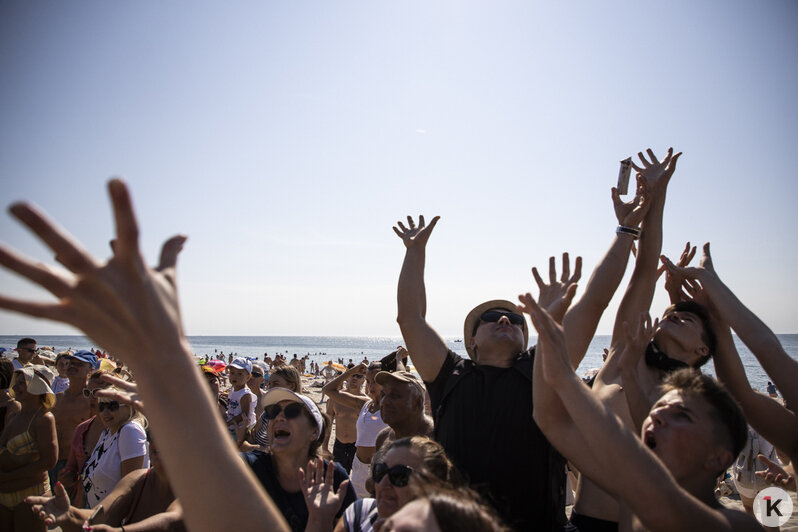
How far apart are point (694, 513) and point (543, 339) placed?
710 mm

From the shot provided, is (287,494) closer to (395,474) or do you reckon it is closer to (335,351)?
(395,474)

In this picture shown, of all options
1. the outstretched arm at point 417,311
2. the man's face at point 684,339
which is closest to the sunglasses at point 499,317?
the outstretched arm at point 417,311

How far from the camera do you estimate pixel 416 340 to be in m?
2.89

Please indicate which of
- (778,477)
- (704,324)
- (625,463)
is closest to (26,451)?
(625,463)

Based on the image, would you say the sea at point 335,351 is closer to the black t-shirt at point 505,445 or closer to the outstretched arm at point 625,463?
the black t-shirt at point 505,445

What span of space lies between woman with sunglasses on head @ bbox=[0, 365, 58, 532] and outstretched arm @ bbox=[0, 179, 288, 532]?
4.83 meters

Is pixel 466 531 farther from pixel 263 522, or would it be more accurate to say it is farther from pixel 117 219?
pixel 117 219

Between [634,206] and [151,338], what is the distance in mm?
2882

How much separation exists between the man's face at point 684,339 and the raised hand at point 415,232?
5.24ft

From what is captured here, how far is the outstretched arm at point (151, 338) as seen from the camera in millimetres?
878

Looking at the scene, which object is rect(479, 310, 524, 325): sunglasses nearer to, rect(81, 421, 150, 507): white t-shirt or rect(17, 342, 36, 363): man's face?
rect(81, 421, 150, 507): white t-shirt

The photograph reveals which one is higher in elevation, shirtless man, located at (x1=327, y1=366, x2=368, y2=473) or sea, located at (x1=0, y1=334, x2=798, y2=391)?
shirtless man, located at (x1=327, y1=366, x2=368, y2=473)

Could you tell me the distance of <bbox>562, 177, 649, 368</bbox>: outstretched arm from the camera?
2492mm

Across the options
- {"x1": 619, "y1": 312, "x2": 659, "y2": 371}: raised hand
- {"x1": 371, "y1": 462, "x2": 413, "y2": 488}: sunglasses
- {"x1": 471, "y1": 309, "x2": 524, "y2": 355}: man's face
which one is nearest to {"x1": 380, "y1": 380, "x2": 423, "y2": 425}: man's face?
{"x1": 471, "y1": 309, "x2": 524, "y2": 355}: man's face
